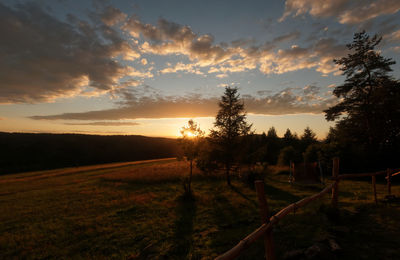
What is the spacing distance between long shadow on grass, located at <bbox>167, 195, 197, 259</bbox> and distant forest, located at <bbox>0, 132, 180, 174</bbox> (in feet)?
276

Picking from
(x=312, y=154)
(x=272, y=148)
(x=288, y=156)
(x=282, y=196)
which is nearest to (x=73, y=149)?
(x=272, y=148)

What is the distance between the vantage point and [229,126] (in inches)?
760

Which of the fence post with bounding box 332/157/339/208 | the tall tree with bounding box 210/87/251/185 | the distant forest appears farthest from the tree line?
the distant forest

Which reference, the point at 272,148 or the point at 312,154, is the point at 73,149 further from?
the point at 312,154

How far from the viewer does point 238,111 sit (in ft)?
63.6

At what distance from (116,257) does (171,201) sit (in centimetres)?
775

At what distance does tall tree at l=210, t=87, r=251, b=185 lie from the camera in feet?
62.6

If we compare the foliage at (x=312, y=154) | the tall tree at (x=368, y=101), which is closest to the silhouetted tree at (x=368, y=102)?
the tall tree at (x=368, y=101)

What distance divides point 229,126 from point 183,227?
12.3 metres

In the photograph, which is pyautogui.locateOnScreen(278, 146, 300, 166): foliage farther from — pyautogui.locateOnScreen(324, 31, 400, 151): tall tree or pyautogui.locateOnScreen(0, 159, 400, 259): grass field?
pyautogui.locateOnScreen(0, 159, 400, 259): grass field

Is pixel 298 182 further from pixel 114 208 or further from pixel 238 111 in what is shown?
pixel 114 208

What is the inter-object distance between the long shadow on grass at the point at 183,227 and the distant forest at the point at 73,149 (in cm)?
8426

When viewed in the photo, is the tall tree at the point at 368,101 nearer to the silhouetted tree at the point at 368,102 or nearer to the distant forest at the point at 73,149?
the silhouetted tree at the point at 368,102

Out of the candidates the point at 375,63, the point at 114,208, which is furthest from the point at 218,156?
the point at 375,63
